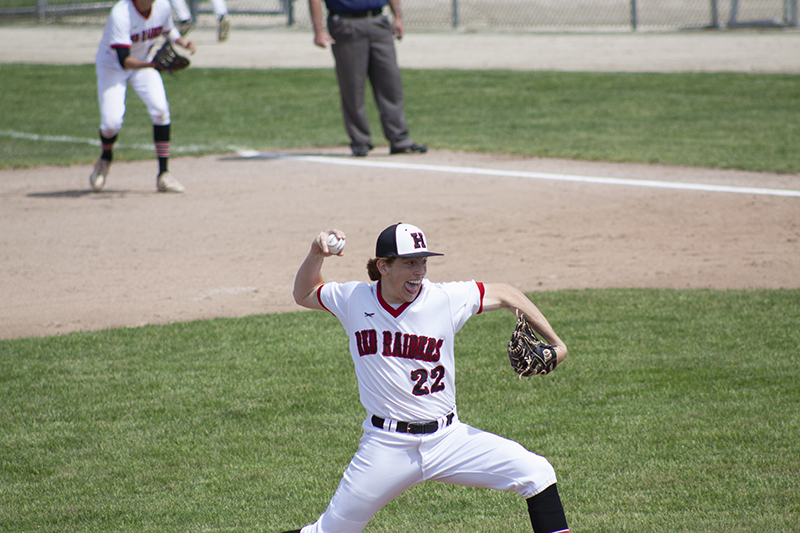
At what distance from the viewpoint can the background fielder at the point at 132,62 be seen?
9695 millimetres

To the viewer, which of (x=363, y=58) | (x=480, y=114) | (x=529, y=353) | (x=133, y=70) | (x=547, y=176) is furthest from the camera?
(x=480, y=114)

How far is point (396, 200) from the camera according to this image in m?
9.82

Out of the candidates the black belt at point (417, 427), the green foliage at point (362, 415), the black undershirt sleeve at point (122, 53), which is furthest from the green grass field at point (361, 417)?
the black undershirt sleeve at point (122, 53)

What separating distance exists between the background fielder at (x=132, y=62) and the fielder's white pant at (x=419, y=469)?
7.28 metres

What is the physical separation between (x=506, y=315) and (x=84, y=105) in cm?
1223

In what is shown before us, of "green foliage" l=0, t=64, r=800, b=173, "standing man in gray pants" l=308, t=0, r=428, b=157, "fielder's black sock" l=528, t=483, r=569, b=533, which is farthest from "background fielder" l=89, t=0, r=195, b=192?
"fielder's black sock" l=528, t=483, r=569, b=533

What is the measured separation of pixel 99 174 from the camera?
34.7 ft

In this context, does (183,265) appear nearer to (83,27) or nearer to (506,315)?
(506,315)

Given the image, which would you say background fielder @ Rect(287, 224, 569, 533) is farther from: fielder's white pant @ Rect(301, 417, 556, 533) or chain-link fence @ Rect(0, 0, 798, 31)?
chain-link fence @ Rect(0, 0, 798, 31)

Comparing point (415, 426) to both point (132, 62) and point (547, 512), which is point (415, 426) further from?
point (132, 62)

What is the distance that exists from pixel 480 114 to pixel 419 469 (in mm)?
12393

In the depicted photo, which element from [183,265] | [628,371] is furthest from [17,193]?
[628,371]

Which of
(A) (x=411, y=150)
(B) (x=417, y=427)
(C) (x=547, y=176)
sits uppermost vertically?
(B) (x=417, y=427)

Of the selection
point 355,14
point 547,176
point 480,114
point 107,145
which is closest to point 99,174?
point 107,145
